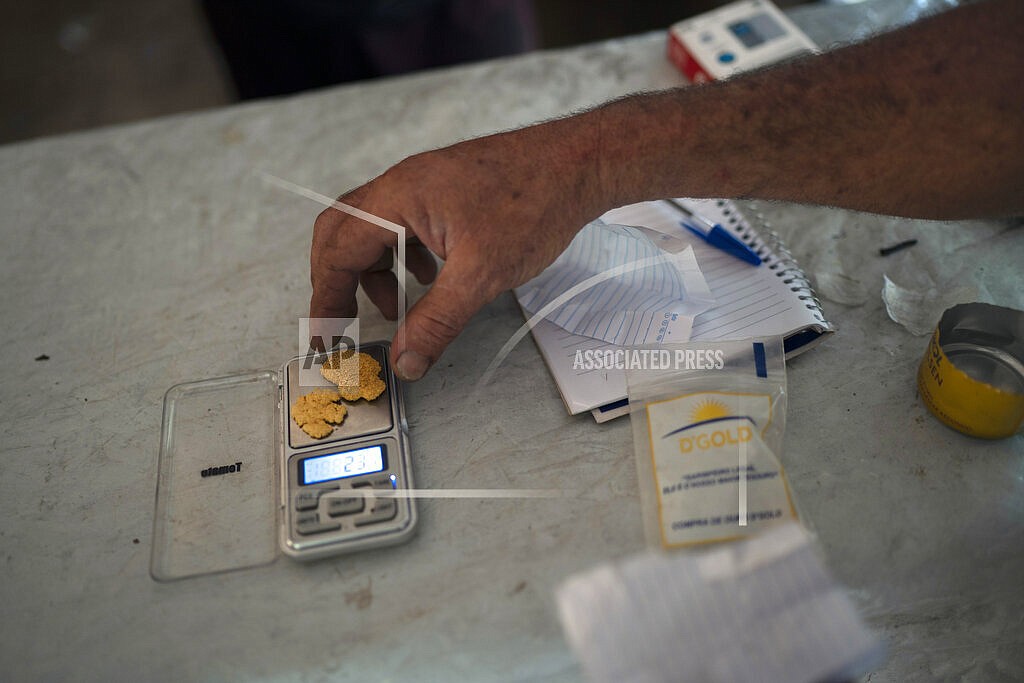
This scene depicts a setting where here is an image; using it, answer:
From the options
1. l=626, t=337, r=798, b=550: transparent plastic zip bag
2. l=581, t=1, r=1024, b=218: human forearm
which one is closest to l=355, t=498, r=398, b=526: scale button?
l=626, t=337, r=798, b=550: transparent plastic zip bag

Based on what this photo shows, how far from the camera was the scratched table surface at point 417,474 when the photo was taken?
0.64m

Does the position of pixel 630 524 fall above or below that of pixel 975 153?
below

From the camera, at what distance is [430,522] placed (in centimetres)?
69

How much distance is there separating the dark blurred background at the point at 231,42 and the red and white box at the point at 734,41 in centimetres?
44

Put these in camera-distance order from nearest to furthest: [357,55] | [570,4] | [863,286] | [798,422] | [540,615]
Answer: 1. [540,615]
2. [798,422]
3. [863,286]
4. [357,55]
5. [570,4]

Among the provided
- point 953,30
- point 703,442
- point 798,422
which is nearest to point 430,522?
point 703,442

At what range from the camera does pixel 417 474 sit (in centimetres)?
72

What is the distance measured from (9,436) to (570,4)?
1.87 metres

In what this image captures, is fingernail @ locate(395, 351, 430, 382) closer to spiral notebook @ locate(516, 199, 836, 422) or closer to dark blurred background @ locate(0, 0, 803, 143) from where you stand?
spiral notebook @ locate(516, 199, 836, 422)

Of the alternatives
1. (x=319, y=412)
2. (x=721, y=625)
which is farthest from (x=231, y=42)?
(x=721, y=625)

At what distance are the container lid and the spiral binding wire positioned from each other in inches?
21.0

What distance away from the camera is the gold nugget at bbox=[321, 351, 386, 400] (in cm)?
74

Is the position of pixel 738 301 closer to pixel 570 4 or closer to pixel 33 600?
pixel 33 600

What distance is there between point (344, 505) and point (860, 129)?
0.57 metres
